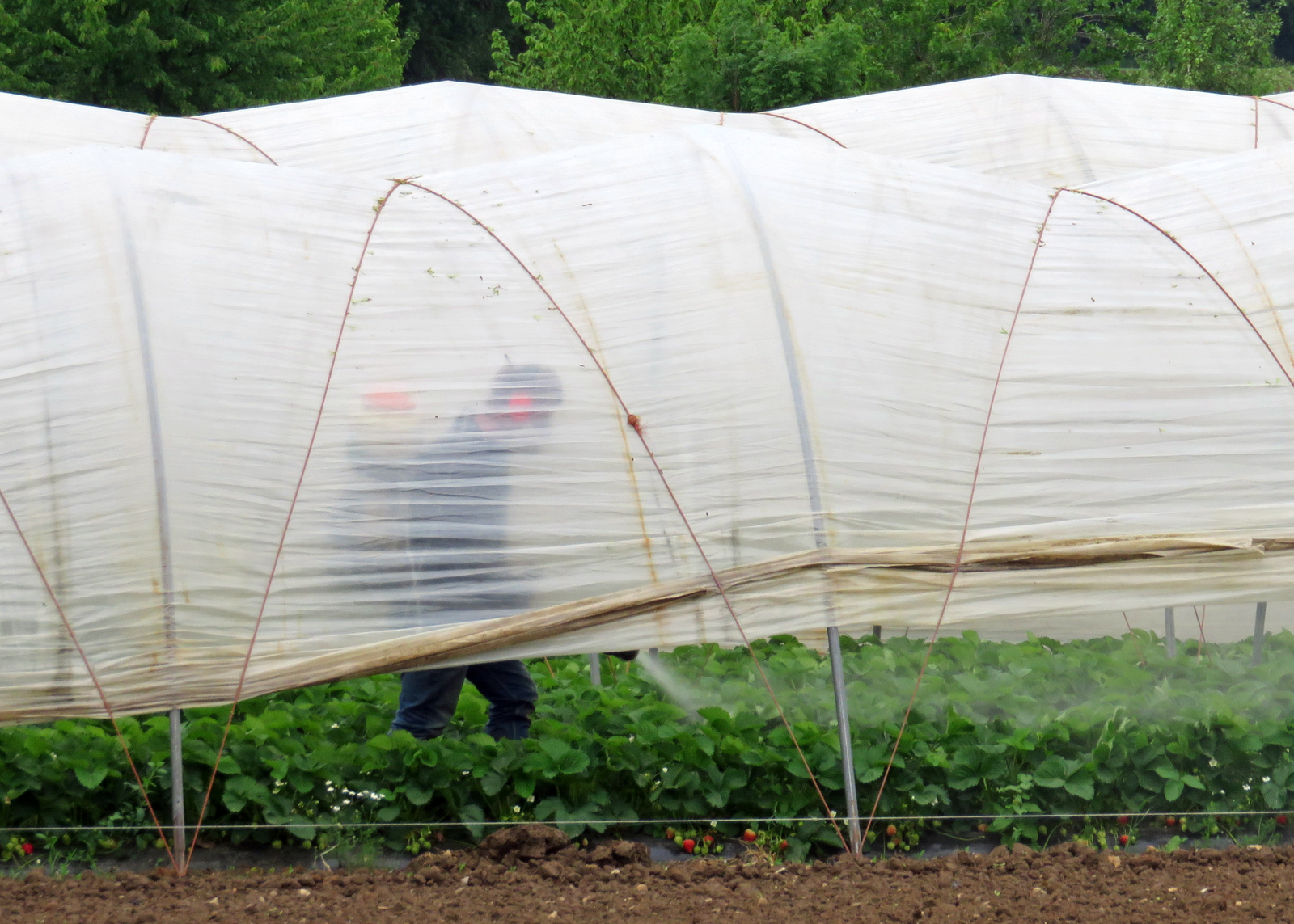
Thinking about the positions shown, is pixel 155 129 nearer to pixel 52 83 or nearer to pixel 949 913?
pixel 52 83

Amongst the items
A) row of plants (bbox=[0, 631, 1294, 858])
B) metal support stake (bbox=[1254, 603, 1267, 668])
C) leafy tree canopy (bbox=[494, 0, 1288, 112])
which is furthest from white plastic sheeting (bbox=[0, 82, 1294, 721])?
leafy tree canopy (bbox=[494, 0, 1288, 112])

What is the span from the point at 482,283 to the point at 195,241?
3.57ft

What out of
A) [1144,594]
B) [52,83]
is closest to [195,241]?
[1144,594]

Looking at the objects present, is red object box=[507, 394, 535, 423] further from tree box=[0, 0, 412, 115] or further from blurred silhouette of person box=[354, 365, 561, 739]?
tree box=[0, 0, 412, 115]

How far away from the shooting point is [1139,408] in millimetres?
5094

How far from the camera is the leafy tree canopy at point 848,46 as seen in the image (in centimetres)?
1418

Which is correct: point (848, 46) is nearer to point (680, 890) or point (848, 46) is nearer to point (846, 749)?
point (846, 749)

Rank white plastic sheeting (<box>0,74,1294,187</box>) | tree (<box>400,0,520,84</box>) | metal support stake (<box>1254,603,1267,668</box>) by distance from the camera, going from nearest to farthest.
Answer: metal support stake (<box>1254,603,1267,668</box>), white plastic sheeting (<box>0,74,1294,187</box>), tree (<box>400,0,520,84</box>)

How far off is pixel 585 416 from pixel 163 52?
11.6m

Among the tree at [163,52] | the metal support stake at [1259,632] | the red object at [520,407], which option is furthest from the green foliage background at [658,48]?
the red object at [520,407]

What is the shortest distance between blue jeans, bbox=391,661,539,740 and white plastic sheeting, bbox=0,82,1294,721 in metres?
0.88

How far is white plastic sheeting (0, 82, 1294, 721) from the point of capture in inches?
→ 178

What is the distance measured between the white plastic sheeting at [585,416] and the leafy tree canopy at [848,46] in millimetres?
9151

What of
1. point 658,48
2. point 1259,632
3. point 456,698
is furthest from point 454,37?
point 456,698
